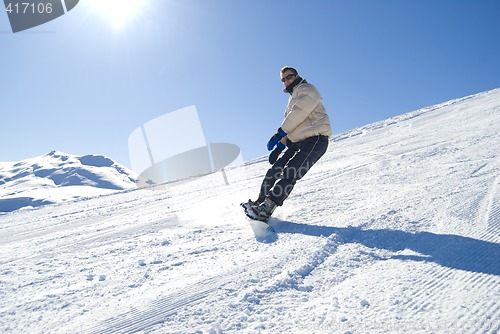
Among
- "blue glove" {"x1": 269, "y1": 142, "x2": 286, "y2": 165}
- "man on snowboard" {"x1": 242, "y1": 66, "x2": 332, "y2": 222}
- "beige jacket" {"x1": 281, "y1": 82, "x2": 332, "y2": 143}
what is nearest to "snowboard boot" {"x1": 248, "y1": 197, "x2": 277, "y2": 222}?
"man on snowboard" {"x1": 242, "y1": 66, "x2": 332, "y2": 222}

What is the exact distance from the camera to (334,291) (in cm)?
163

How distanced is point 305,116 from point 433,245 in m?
1.89

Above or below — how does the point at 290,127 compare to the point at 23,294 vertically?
above

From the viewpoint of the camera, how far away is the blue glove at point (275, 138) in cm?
371

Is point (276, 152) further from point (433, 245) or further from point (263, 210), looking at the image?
point (433, 245)

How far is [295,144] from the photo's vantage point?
12.4ft

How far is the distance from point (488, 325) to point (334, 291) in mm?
635

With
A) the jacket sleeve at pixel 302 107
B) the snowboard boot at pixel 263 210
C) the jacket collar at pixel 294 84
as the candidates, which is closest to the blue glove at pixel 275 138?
the jacket sleeve at pixel 302 107

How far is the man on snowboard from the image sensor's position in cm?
336

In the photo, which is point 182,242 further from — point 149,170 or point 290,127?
point 149,170

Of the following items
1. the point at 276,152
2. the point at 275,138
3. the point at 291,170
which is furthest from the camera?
the point at 276,152

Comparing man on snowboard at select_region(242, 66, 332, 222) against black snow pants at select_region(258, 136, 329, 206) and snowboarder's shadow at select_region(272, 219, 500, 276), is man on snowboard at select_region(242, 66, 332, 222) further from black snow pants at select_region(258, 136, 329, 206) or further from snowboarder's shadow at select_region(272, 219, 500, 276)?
snowboarder's shadow at select_region(272, 219, 500, 276)

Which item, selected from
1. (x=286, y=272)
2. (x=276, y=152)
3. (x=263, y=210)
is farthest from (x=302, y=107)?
(x=286, y=272)

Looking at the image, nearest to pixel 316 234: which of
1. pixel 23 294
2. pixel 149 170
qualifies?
pixel 23 294
